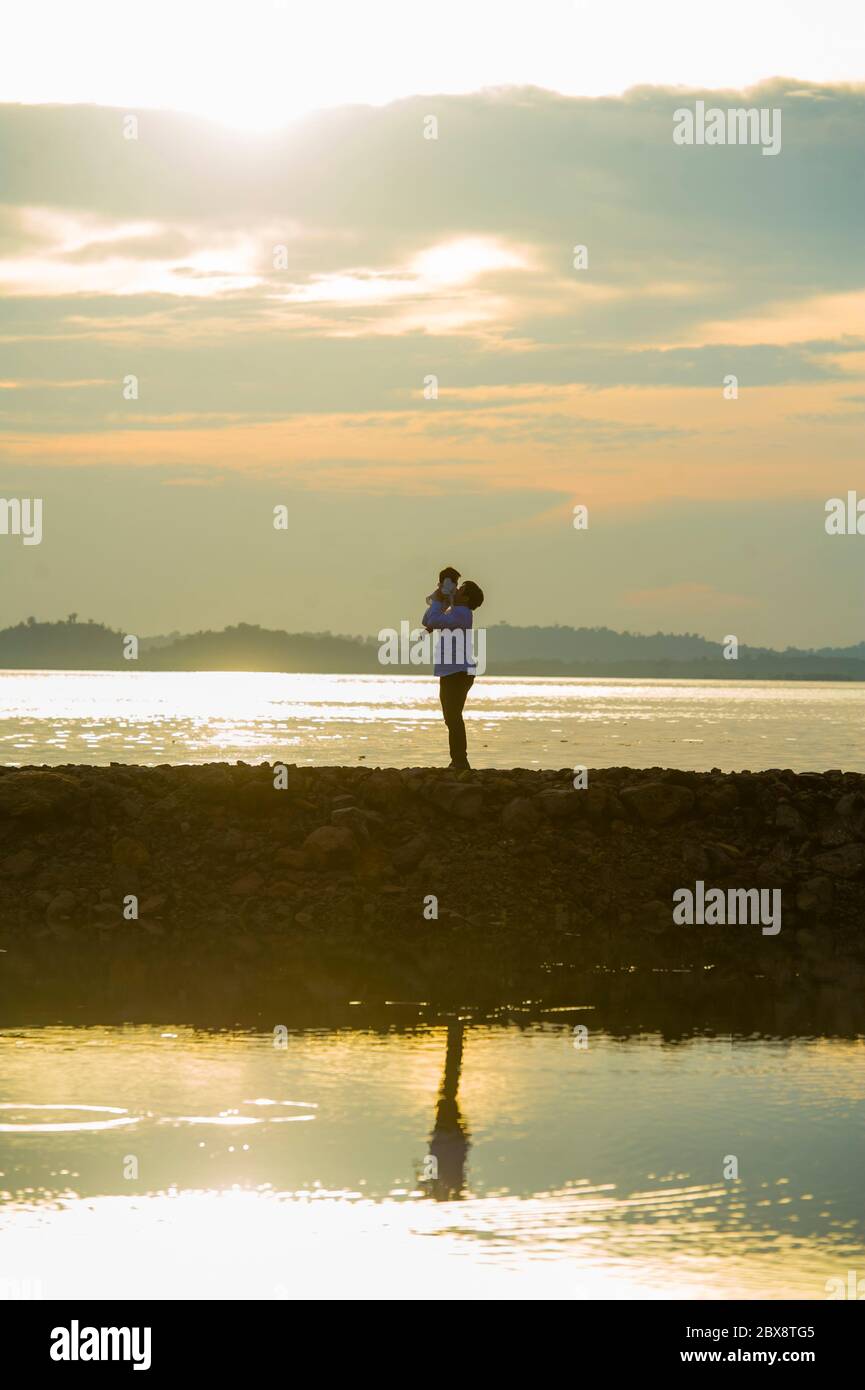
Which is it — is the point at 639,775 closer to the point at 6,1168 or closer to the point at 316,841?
the point at 316,841

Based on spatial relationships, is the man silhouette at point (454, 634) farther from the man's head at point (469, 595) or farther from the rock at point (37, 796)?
the rock at point (37, 796)

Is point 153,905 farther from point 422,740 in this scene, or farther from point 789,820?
point 422,740

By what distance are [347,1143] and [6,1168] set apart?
1913 millimetres

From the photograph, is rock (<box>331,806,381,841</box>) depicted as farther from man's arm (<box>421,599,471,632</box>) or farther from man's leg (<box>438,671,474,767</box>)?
man's arm (<box>421,599,471,632</box>)

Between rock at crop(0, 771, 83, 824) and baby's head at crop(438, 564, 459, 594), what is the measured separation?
218 inches

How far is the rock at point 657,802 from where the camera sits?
21.3 m

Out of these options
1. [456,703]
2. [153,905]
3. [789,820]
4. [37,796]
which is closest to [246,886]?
[153,905]

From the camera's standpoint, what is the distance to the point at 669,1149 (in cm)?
927

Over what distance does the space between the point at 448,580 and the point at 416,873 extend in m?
4.05

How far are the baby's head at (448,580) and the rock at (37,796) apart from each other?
553 cm

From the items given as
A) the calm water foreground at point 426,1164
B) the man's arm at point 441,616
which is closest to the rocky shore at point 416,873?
the man's arm at point 441,616

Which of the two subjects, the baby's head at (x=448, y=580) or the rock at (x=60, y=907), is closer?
the rock at (x=60, y=907)
